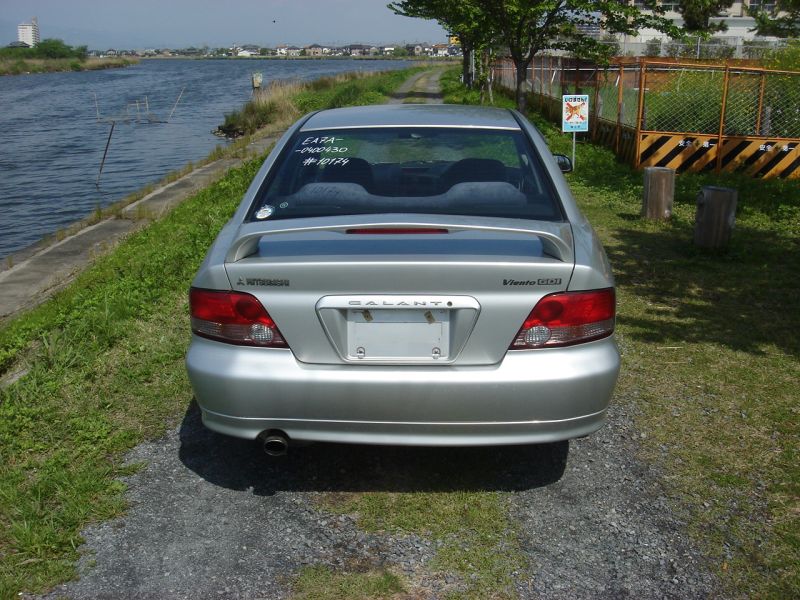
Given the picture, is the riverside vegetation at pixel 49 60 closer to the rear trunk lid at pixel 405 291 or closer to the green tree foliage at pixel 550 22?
the green tree foliage at pixel 550 22

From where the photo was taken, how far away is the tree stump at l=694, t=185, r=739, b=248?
27.1 feet

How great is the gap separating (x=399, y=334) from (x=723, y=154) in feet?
40.0

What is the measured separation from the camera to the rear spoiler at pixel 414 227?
323 centimetres

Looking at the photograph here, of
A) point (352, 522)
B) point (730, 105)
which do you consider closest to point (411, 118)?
point (352, 522)

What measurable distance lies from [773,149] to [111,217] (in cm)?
1064

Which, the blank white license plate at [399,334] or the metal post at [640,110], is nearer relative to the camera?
the blank white license plate at [399,334]

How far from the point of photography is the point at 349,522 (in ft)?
11.4

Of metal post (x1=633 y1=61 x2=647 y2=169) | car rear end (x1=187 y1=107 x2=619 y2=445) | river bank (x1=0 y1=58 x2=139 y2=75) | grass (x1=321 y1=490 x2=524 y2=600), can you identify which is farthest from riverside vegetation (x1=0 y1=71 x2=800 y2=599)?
river bank (x1=0 y1=58 x2=139 y2=75)

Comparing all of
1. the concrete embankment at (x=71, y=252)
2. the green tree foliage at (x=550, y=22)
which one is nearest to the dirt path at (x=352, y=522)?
the concrete embankment at (x=71, y=252)

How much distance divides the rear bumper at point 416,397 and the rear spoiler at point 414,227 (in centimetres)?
39

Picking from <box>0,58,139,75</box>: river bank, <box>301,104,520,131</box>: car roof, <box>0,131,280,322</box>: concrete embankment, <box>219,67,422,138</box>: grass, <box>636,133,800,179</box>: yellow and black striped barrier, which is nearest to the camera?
<box>301,104,520,131</box>: car roof

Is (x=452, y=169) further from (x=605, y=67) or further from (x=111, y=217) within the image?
(x=605, y=67)

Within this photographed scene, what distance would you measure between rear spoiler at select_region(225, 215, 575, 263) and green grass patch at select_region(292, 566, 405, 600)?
4.06 ft

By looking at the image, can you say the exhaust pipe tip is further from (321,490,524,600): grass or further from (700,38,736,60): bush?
(700,38,736,60): bush
